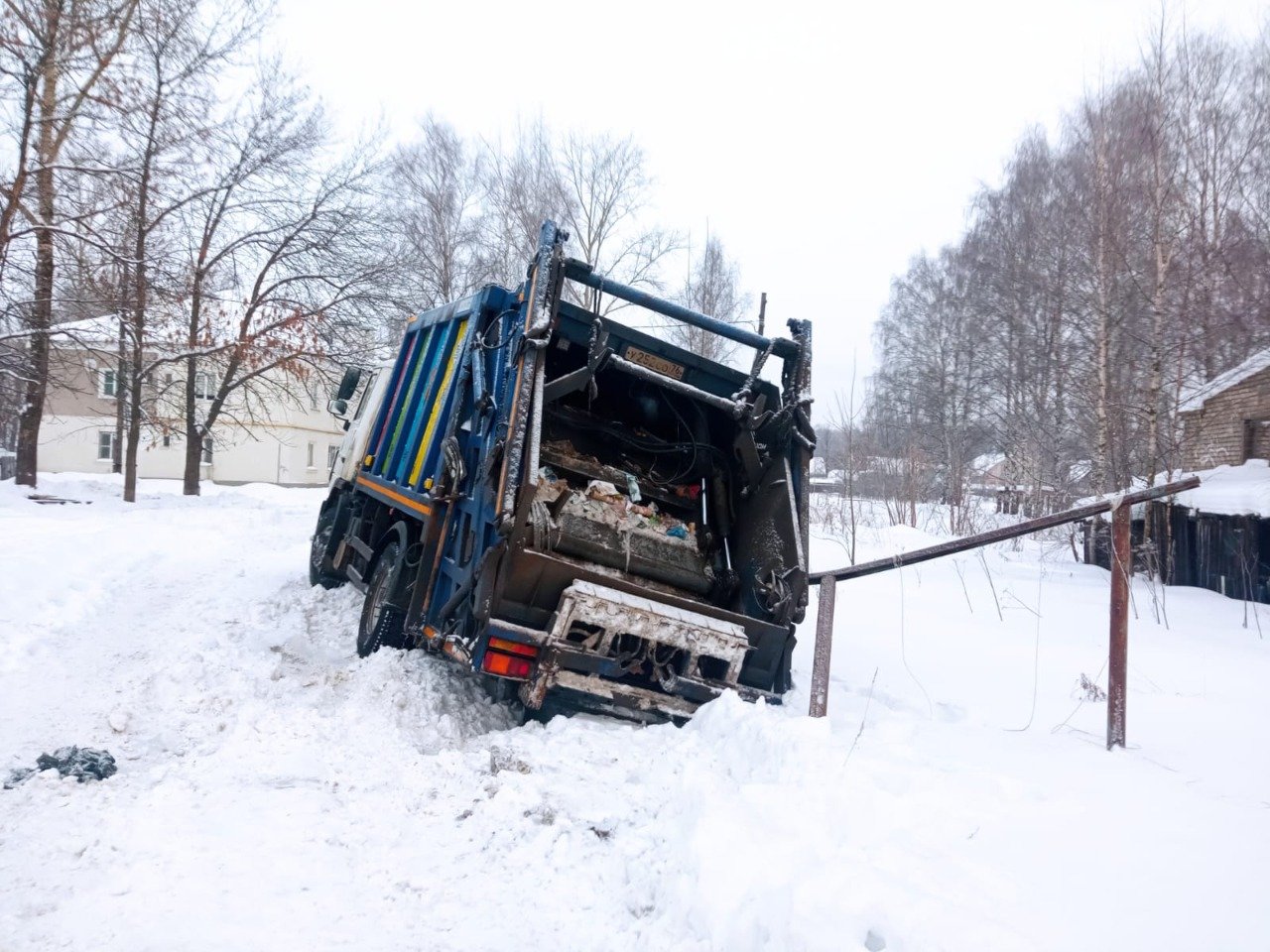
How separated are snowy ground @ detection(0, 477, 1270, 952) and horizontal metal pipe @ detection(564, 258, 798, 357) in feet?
7.51

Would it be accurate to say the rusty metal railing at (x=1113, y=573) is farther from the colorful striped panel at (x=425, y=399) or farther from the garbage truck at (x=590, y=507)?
the colorful striped panel at (x=425, y=399)

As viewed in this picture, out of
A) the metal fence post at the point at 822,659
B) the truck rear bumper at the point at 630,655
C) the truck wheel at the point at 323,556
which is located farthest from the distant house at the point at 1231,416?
the truck wheel at the point at 323,556

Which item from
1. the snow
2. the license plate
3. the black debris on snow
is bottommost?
the black debris on snow

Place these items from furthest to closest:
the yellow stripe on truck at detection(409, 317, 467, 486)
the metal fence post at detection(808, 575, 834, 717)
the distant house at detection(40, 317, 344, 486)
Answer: the distant house at detection(40, 317, 344, 486) < the yellow stripe on truck at detection(409, 317, 467, 486) < the metal fence post at detection(808, 575, 834, 717)

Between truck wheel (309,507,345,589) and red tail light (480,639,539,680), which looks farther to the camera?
truck wheel (309,507,345,589)

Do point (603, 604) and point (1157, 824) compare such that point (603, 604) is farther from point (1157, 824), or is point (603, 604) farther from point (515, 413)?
point (1157, 824)

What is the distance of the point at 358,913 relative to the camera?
108 inches

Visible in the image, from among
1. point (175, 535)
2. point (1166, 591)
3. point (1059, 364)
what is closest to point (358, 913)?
point (175, 535)

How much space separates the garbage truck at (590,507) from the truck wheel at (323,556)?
158cm

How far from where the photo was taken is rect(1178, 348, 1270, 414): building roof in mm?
13734

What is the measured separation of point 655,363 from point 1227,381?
1355 centimetres

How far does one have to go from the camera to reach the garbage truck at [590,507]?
452cm

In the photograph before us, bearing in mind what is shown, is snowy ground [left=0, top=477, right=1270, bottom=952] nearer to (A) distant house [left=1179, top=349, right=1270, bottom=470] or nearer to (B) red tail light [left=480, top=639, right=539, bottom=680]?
(B) red tail light [left=480, top=639, right=539, bottom=680]

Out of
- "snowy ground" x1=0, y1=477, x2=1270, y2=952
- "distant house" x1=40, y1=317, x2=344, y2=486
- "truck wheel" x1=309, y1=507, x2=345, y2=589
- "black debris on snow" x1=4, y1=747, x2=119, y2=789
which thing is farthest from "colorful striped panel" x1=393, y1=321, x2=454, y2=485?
"distant house" x1=40, y1=317, x2=344, y2=486
